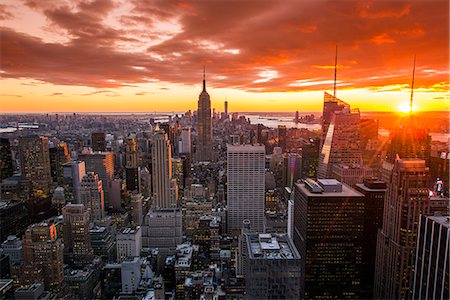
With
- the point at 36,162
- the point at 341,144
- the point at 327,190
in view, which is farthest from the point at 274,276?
the point at 36,162

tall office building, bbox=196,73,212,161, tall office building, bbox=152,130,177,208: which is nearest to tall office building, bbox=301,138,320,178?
tall office building, bbox=152,130,177,208

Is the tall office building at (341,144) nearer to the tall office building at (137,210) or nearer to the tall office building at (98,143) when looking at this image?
the tall office building at (137,210)

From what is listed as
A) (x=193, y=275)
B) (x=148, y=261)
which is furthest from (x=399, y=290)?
(x=148, y=261)

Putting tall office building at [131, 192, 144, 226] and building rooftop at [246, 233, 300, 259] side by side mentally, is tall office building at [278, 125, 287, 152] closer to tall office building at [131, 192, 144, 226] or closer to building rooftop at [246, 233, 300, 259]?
tall office building at [131, 192, 144, 226]

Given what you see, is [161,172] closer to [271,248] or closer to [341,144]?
[341,144]

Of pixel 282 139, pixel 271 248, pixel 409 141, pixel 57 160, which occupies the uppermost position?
pixel 409 141

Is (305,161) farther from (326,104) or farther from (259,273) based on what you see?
(259,273)

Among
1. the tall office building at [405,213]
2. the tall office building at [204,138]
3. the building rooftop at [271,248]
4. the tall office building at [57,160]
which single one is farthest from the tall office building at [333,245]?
the tall office building at [204,138]
